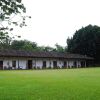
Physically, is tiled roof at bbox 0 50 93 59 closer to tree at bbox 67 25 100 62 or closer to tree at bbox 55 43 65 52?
tree at bbox 67 25 100 62

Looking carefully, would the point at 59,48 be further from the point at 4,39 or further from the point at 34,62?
the point at 4,39

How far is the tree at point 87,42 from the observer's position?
68.9 metres

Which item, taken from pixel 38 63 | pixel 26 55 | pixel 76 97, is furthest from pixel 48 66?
pixel 76 97

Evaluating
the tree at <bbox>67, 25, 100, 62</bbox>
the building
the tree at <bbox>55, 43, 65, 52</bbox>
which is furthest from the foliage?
the tree at <bbox>55, 43, 65, 52</bbox>

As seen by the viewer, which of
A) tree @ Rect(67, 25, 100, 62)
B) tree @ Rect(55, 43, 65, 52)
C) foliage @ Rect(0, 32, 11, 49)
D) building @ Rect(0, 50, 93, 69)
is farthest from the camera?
tree @ Rect(55, 43, 65, 52)

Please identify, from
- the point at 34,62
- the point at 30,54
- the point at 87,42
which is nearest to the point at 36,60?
the point at 34,62

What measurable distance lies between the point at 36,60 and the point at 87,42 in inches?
642

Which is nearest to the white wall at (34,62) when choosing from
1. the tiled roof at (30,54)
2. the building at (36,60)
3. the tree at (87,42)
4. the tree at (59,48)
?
the building at (36,60)

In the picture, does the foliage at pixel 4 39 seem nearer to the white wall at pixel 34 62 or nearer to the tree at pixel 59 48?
the white wall at pixel 34 62

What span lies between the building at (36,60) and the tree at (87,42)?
92.5 inches

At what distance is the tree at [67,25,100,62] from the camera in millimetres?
68875

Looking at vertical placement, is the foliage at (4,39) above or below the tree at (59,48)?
below

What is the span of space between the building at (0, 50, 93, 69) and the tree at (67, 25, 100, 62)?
2349 millimetres

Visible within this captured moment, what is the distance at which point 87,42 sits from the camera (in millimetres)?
69688
